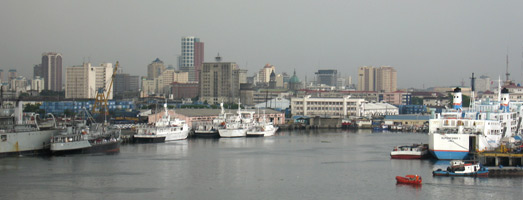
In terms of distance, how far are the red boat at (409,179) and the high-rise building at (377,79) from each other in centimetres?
11879

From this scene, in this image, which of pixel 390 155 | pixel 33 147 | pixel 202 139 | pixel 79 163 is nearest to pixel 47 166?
pixel 79 163

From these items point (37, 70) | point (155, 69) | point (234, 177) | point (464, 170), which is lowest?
point (234, 177)

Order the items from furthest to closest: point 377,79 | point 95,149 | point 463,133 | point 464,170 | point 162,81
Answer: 1. point 162,81
2. point 377,79
3. point 95,149
4. point 463,133
5. point 464,170

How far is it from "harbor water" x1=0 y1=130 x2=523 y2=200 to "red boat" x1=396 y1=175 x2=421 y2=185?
240mm

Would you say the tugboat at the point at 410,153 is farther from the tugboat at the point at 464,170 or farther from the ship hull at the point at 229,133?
the ship hull at the point at 229,133

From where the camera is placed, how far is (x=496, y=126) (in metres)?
26.2

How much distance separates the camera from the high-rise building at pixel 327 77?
173875 mm

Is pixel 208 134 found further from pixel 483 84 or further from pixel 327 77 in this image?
pixel 327 77

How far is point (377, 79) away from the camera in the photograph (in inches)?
5546

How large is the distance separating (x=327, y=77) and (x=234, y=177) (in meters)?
153

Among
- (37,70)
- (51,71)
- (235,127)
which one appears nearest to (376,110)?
(235,127)

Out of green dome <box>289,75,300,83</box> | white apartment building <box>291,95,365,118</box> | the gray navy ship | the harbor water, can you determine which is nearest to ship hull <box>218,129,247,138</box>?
the harbor water

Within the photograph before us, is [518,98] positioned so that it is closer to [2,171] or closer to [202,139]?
[202,139]

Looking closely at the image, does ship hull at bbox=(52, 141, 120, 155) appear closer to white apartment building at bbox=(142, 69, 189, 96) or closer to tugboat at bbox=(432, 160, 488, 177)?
tugboat at bbox=(432, 160, 488, 177)
